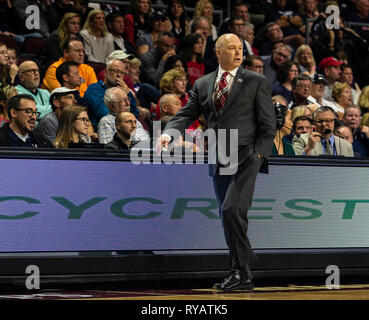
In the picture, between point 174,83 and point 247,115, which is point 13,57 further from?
point 247,115

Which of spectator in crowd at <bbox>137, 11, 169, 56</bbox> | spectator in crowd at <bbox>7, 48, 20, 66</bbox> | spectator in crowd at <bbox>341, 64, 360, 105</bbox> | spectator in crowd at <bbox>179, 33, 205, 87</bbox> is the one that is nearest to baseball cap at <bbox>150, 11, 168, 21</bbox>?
spectator in crowd at <bbox>137, 11, 169, 56</bbox>

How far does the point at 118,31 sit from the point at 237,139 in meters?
5.56

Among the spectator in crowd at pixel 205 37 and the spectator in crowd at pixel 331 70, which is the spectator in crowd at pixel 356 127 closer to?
the spectator in crowd at pixel 331 70

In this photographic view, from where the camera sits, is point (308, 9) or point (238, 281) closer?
point (238, 281)

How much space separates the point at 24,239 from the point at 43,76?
166 inches

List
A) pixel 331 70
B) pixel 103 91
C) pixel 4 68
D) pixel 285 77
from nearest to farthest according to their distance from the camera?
pixel 103 91 → pixel 4 68 → pixel 285 77 → pixel 331 70

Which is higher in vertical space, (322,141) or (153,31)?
(153,31)

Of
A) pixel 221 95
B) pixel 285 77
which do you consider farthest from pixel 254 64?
pixel 221 95

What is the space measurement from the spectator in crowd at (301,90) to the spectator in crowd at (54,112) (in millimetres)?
3322

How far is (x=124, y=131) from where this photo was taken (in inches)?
301

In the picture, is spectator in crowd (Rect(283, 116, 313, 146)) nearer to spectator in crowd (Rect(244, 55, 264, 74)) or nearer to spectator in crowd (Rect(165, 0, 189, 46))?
spectator in crowd (Rect(244, 55, 264, 74))

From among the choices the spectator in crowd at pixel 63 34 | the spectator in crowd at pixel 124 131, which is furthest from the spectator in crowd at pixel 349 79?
the spectator in crowd at pixel 124 131

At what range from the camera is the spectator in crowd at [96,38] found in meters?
10.8
